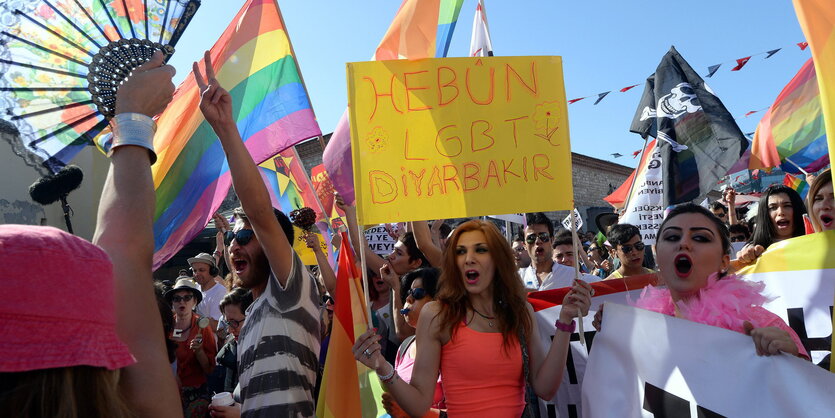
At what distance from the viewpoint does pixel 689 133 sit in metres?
4.84

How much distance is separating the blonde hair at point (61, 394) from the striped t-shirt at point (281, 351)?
1.30 m

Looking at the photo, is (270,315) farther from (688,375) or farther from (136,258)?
(688,375)

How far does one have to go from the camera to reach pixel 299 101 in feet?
12.4

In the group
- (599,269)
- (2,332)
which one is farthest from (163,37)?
(599,269)

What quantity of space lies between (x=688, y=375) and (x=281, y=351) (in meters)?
1.51

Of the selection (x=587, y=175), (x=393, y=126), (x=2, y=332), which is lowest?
(x=2, y=332)

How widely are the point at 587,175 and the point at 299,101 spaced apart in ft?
102

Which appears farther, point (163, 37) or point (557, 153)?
point (557, 153)

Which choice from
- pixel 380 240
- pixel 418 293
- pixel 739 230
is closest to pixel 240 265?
pixel 418 293

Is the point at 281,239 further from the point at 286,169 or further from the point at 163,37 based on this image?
the point at 286,169

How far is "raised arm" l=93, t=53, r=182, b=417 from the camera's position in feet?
3.66

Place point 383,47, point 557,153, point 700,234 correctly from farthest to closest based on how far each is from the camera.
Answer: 1. point 383,47
2. point 557,153
3. point 700,234

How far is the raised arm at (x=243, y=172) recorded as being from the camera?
208 cm

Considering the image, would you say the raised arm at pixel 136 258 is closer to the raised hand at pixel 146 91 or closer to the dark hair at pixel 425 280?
the raised hand at pixel 146 91
